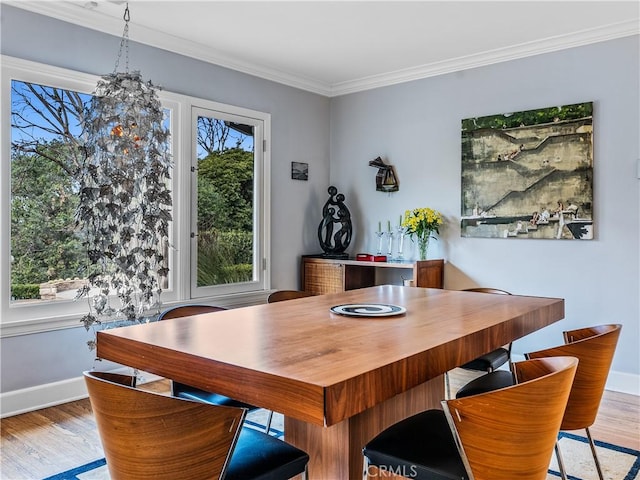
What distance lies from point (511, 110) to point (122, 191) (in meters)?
A: 2.97

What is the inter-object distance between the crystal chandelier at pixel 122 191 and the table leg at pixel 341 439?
6.24 feet

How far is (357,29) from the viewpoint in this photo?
3.68 m

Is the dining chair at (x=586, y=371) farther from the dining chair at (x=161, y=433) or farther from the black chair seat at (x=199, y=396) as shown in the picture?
the dining chair at (x=161, y=433)

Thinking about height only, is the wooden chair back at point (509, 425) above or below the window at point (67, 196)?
below

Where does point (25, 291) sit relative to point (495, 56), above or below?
below

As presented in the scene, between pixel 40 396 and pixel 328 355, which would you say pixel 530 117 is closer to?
pixel 328 355

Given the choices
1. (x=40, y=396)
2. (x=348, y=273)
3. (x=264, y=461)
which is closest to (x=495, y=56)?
(x=348, y=273)

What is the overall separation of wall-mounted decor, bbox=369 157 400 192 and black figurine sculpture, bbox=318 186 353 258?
393 mm

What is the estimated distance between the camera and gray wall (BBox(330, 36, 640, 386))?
3.61 m

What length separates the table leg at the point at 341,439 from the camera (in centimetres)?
164

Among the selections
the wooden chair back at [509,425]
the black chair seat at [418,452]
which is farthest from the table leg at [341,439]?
the wooden chair back at [509,425]

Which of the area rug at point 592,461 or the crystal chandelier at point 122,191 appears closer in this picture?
the area rug at point 592,461

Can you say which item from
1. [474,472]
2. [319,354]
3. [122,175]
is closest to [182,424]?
[319,354]

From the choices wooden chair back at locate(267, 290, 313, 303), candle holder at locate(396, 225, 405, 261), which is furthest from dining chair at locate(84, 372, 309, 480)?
candle holder at locate(396, 225, 405, 261)
